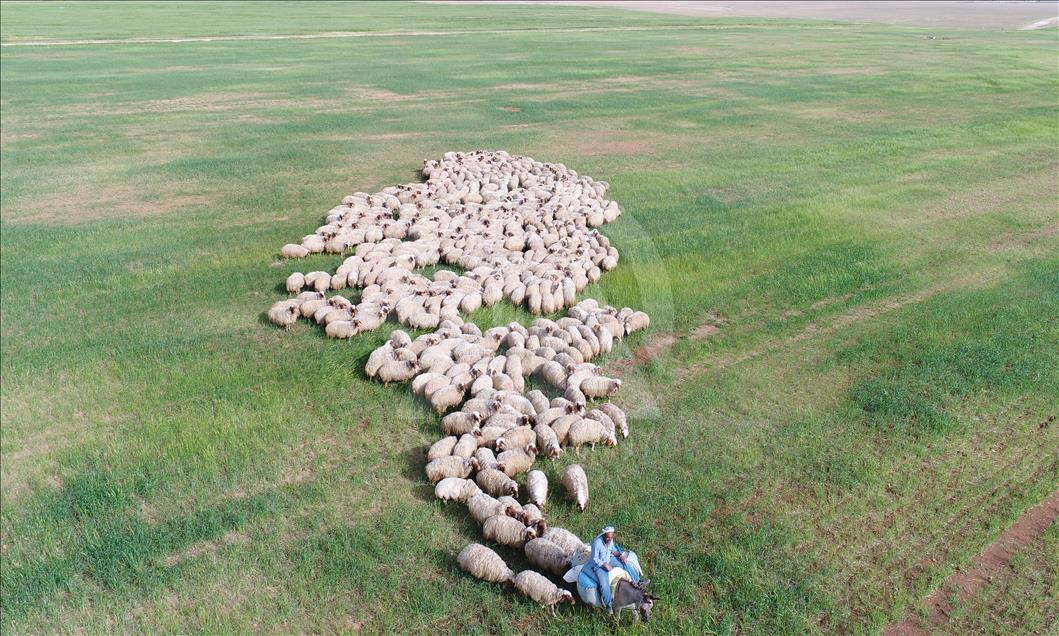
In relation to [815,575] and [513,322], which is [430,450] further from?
[815,575]

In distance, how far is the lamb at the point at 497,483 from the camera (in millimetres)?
9383

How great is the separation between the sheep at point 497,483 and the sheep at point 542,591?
156 centimetres

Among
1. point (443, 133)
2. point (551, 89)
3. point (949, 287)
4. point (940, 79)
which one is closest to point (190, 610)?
point (949, 287)

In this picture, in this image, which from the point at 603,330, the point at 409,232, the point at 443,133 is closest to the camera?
the point at 603,330

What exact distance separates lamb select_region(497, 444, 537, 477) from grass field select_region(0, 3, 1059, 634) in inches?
31.9

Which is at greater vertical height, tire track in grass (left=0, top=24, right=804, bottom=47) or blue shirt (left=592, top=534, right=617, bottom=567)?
tire track in grass (left=0, top=24, right=804, bottom=47)

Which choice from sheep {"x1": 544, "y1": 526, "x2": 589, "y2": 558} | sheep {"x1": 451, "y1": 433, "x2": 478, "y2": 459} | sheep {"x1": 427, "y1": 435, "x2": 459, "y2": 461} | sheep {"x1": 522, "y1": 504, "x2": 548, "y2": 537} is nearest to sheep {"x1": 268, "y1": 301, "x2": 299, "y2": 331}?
sheep {"x1": 427, "y1": 435, "x2": 459, "y2": 461}

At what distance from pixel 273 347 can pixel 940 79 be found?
43.0 m

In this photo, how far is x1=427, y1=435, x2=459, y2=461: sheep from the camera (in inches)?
396

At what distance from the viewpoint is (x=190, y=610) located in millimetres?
7930

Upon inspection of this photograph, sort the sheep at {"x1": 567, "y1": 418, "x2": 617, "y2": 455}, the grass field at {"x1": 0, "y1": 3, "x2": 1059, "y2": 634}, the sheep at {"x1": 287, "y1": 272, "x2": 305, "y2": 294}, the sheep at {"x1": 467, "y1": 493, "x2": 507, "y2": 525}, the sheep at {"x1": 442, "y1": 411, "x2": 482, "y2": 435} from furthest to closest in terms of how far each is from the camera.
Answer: the sheep at {"x1": 287, "y1": 272, "x2": 305, "y2": 294}, the sheep at {"x1": 442, "y1": 411, "x2": 482, "y2": 435}, the sheep at {"x1": 567, "y1": 418, "x2": 617, "y2": 455}, the sheep at {"x1": 467, "y1": 493, "x2": 507, "y2": 525}, the grass field at {"x1": 0, "y1": 3, "x2": 1059, "y2": 634}

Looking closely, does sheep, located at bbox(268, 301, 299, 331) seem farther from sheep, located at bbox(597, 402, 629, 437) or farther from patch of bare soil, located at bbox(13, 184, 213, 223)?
patch of bare soil, located at bbox(13, 184, 213, 223)

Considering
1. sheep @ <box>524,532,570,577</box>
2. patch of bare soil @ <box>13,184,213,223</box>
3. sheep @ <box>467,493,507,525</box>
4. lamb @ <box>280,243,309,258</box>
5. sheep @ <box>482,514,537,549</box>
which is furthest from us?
patch of bare soil @ <box>13,184,213,223</box>

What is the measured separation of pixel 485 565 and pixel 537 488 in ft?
4.64
